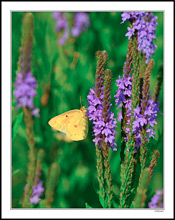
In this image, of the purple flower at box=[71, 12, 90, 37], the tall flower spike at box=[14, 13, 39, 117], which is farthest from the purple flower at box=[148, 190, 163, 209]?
the purple flower at box=[71, 12, 90, 37]

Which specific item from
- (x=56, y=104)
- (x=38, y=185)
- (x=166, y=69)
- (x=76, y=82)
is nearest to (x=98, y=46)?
(x=76, y=82)

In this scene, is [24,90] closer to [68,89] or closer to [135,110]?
[68,89]

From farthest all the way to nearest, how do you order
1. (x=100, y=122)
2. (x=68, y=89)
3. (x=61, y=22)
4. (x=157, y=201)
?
(x=61, y=22)
(x=68, y=89)
(x=157, y=201)
(x=100, y=122)

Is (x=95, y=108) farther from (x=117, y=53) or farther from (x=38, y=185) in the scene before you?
(x=117, y=53)

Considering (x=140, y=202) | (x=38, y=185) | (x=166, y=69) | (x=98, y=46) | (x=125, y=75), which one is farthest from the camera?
(x=98, y=46)

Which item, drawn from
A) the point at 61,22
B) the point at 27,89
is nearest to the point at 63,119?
the point at 27,89
